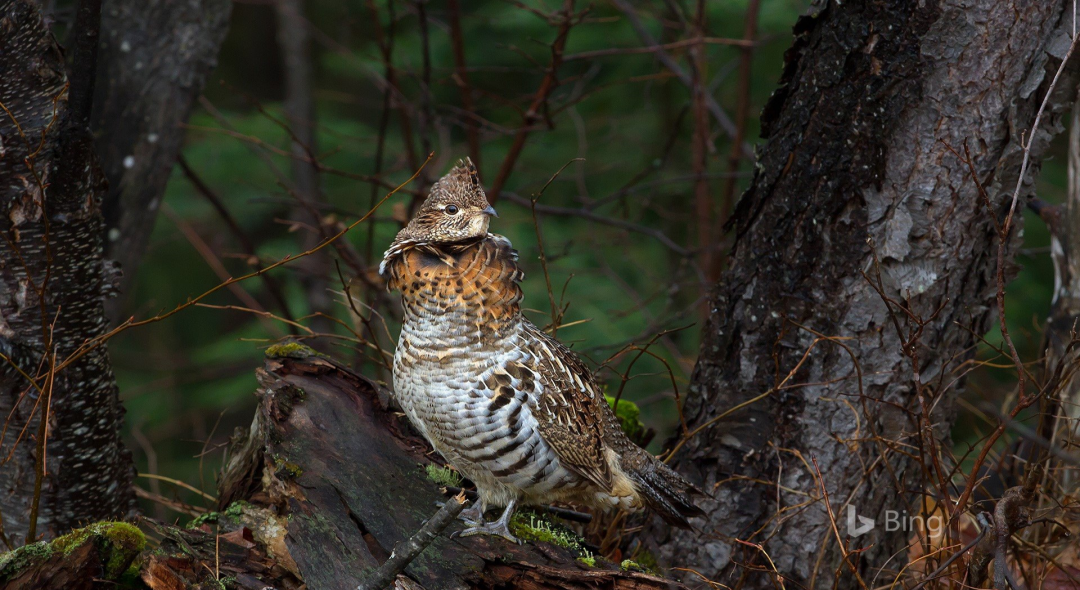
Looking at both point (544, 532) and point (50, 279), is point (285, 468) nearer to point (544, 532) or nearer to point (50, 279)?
point (544, 532)

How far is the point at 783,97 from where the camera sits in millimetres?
3221

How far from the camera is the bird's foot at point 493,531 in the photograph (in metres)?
2.96

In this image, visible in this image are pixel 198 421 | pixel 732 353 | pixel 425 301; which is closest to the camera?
pixel 425 301

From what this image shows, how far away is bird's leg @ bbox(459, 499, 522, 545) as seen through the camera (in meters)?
2.97

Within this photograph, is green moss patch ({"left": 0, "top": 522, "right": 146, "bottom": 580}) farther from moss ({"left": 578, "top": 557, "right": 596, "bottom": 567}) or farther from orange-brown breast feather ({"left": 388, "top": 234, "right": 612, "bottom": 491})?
moss ({"left": 578, "top": 557, "right": 596, "bottom": 567})

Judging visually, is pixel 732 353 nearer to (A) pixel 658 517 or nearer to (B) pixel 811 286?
(B) pixel 811 286

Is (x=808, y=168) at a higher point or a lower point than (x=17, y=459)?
higher

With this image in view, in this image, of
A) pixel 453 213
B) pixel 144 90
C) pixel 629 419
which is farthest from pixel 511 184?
pixel 453 213

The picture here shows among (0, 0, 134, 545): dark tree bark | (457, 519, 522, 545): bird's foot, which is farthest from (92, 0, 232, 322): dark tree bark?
(457, 519, 522, 545): bird's foot

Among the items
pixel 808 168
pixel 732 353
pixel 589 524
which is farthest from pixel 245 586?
pixel 808 168

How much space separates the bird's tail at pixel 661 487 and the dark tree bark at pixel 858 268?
23 cm

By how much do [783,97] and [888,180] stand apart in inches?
20.2

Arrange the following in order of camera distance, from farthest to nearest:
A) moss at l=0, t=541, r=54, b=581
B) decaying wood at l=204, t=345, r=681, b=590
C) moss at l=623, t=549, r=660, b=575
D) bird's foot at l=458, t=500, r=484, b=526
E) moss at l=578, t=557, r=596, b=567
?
moss at l=623, t=549, r=660, b=575, bird's foot at l=458, t=500, r=484, b=526, moss at l=578, t=557, r=596, b=567, decaying wood at l=204, t=345, r=681, b=590, moss at l=0, t=541, r=54, b=581

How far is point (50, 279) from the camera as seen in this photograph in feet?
9.84
